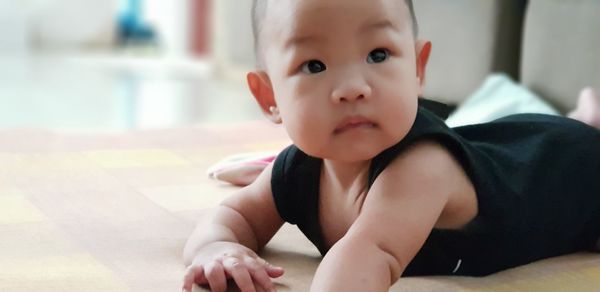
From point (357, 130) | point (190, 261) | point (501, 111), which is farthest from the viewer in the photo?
point (501, 111)

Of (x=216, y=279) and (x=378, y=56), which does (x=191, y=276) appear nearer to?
(x=216, y=279)

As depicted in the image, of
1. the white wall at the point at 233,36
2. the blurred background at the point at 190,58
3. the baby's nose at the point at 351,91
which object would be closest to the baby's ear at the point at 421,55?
the baby's nose at the point at 351,91

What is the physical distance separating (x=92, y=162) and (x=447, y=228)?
2.17 ft

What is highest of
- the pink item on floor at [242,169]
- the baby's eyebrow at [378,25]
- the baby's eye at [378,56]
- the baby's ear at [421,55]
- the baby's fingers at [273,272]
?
the baby's eyebrow at [378,25]

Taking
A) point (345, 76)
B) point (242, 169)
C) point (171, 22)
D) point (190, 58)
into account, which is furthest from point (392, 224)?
point (171, 22)

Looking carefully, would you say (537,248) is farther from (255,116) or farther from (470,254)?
(255,116)

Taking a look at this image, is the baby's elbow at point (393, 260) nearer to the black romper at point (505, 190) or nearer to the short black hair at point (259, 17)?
the black romper at point (505, 190)

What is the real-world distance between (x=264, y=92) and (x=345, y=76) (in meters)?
0.14

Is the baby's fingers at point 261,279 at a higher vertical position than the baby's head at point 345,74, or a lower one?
lower

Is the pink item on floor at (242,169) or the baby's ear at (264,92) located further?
the pink item on floor at (242,169)

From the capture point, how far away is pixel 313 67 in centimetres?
77

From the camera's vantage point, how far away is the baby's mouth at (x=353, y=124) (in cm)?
75

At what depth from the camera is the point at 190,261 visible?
872 millimetres

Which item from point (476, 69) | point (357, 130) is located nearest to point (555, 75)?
point (476, 69)
